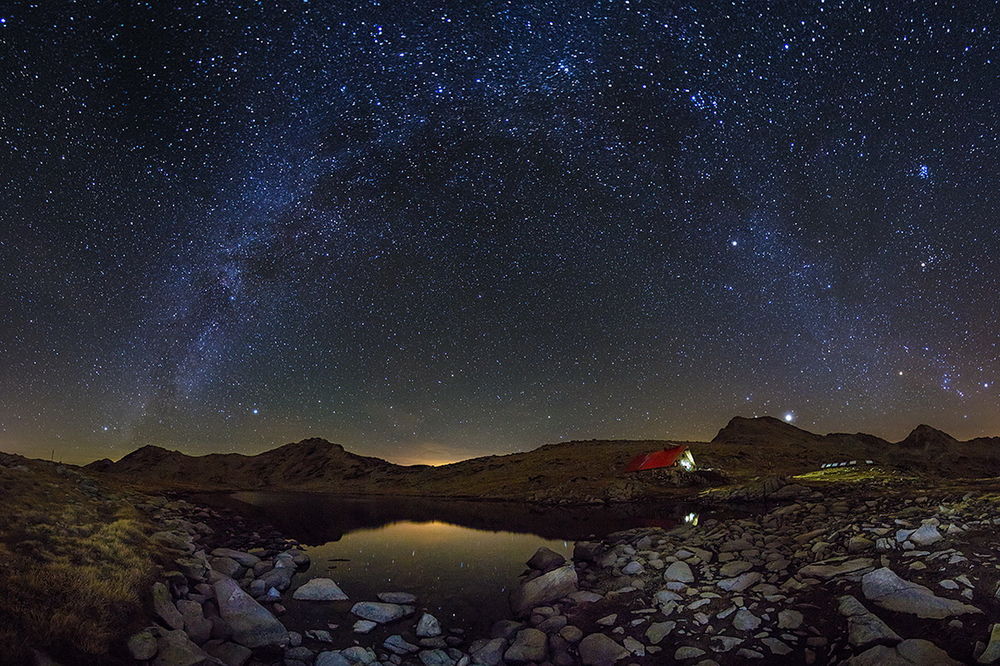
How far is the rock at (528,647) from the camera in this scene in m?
7.85

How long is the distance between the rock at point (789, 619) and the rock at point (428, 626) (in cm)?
661

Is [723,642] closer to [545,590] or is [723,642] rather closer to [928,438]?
[545,590]

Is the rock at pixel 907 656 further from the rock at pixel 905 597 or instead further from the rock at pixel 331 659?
the rock at pixel 331 659

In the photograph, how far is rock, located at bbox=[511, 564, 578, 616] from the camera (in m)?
10.6

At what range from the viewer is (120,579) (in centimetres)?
806

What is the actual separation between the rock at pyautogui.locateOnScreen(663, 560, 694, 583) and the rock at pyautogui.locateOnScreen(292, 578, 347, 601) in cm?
848

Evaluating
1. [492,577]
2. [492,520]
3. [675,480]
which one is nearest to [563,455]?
[675,480]

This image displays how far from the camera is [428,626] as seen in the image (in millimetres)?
9703

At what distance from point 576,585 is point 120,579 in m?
9.48

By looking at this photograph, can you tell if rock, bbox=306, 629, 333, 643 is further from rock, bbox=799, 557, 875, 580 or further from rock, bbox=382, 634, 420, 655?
rock, bbox=799, 557, 875, 580

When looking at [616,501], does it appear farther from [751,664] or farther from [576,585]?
[751,664]

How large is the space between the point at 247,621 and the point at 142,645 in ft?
8.60

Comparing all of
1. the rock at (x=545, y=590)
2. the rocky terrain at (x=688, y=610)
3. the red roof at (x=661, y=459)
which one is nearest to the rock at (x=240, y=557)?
the rocky terrain at (x=688, y=610)

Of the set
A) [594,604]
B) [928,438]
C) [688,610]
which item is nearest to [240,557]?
[594,604]
